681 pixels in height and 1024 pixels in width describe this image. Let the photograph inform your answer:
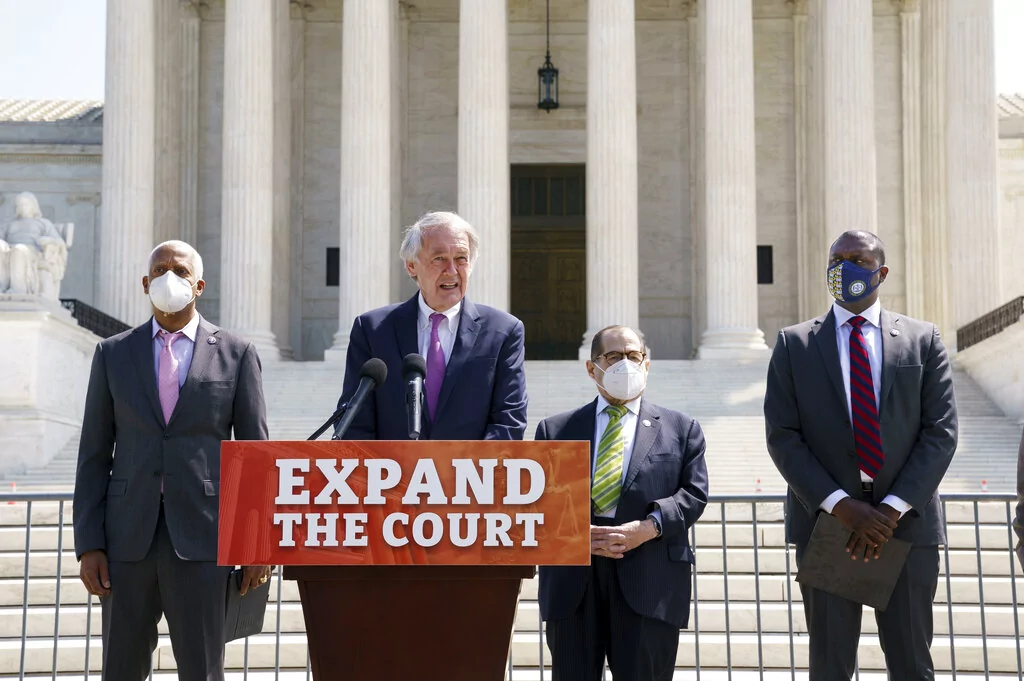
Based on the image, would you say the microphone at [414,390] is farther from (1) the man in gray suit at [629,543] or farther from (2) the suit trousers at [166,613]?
(2) the suit trousers at [166,613]

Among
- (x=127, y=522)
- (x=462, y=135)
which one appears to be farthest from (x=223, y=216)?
(x=127, y=522)

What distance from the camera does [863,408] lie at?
770 centimetres

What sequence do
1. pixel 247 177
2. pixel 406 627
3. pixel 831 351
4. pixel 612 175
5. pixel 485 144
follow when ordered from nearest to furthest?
pixel 406 627 → pixel 831 351 → pixel 612 175 → pixel 485 144 → pixel 247 177

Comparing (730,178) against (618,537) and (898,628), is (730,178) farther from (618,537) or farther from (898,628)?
(618,537)

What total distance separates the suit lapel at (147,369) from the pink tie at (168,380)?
0.17 ft

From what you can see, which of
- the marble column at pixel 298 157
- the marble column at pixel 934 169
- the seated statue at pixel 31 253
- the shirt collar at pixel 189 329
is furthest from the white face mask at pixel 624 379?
the marble column at pixel 298 157

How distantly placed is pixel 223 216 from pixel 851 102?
16.4 m

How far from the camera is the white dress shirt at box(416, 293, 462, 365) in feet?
23.8

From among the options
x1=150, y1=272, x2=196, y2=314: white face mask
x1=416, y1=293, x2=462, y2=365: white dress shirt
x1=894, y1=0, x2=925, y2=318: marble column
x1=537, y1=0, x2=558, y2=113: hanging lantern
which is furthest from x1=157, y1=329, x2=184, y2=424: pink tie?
x1=894, y1=0, x2=925, y2=318: marble column

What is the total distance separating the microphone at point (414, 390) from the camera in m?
5.59

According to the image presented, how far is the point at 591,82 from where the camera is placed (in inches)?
1292

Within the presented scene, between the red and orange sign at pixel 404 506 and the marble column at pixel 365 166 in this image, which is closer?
the red and orange sign at pixel 404 506

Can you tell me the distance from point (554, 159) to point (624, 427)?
31.7m

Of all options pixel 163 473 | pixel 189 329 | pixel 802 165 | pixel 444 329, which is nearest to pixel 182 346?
pixel 189 329
